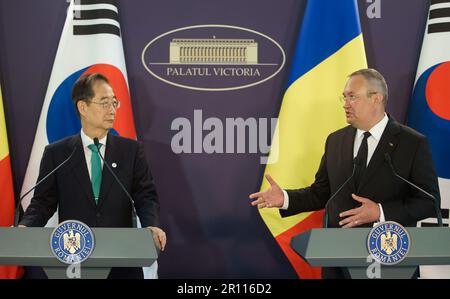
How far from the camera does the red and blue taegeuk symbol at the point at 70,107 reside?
359 centimetres

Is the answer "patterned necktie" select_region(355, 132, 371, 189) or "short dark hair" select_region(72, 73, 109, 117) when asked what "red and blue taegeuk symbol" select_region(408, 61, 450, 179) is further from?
"short dark hair" select_region(72, 73, 109, 117)

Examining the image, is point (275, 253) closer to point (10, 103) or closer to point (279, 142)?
point (279, 142)

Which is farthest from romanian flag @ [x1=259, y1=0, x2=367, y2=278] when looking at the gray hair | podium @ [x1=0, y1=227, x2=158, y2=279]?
podium @ [x1=0, y1=227, x2=158, y2=279]

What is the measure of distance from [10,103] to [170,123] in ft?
3.42

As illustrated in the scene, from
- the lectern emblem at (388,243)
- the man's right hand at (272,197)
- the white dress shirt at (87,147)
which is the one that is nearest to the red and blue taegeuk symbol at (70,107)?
the white dress shirt at (87,147)

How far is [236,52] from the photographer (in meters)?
3.81

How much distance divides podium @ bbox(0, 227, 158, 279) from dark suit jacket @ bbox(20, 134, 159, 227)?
586 millimetres

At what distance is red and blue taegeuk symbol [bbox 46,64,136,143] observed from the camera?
141 inches

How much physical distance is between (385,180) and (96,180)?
151 centimetres

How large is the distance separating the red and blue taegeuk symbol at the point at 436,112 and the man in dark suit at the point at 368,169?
48cm

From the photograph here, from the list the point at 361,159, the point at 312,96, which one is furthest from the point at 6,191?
the point at 361,159

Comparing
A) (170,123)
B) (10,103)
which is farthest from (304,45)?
(10,103)
